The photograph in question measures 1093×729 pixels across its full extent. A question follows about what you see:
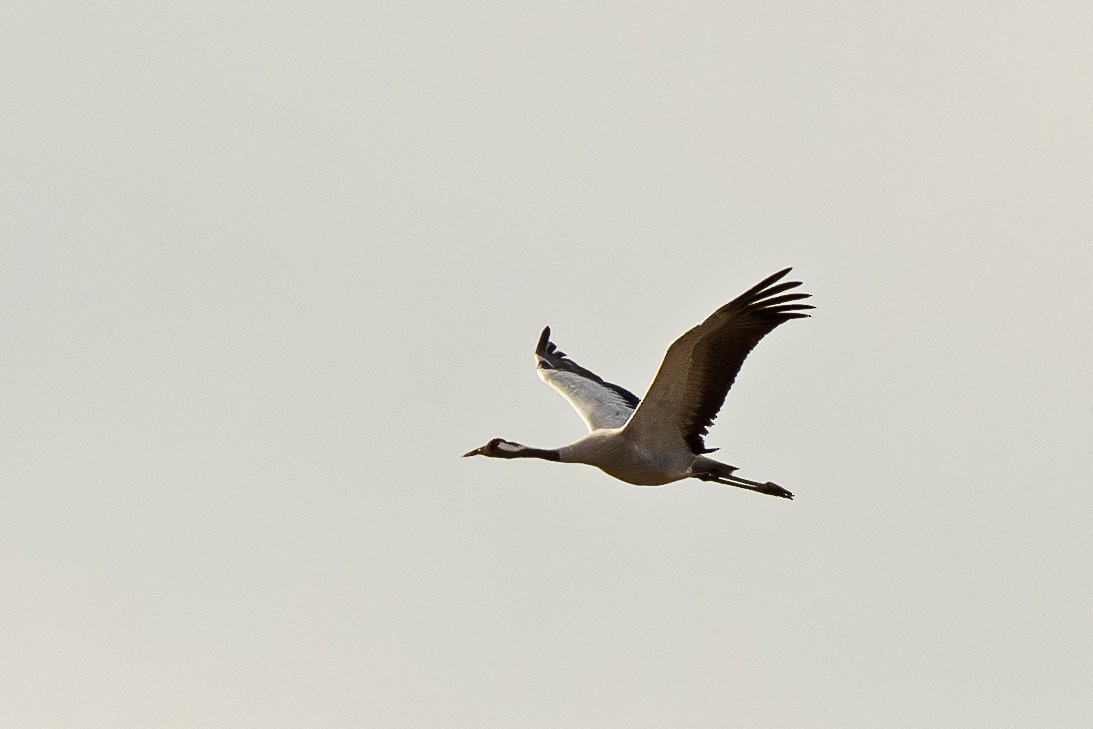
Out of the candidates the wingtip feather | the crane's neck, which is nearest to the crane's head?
the crane's neck

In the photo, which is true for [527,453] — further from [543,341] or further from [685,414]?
[543,341]

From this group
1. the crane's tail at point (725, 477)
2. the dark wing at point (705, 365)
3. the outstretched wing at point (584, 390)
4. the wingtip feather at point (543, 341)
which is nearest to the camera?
the dark wing at point (705, 365)

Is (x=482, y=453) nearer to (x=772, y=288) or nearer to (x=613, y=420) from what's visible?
(x=613, y=420)

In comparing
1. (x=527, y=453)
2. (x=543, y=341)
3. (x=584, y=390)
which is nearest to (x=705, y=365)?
(x=527, y=453)

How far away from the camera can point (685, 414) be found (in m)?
32.2

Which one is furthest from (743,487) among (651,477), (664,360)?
(664,360)

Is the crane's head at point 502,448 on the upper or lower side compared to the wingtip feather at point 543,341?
lower

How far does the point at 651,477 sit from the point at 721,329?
3.32 metres

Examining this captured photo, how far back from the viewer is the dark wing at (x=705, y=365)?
99.5ft

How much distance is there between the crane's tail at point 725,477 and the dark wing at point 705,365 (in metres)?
0.29

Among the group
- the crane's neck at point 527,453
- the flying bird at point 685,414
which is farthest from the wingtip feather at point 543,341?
the crane's neck at point 527,453

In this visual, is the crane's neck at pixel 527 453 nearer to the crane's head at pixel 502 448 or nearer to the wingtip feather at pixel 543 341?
the crane's head at pixel 502 448

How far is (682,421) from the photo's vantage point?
106 ft

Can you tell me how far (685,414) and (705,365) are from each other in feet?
3.96
